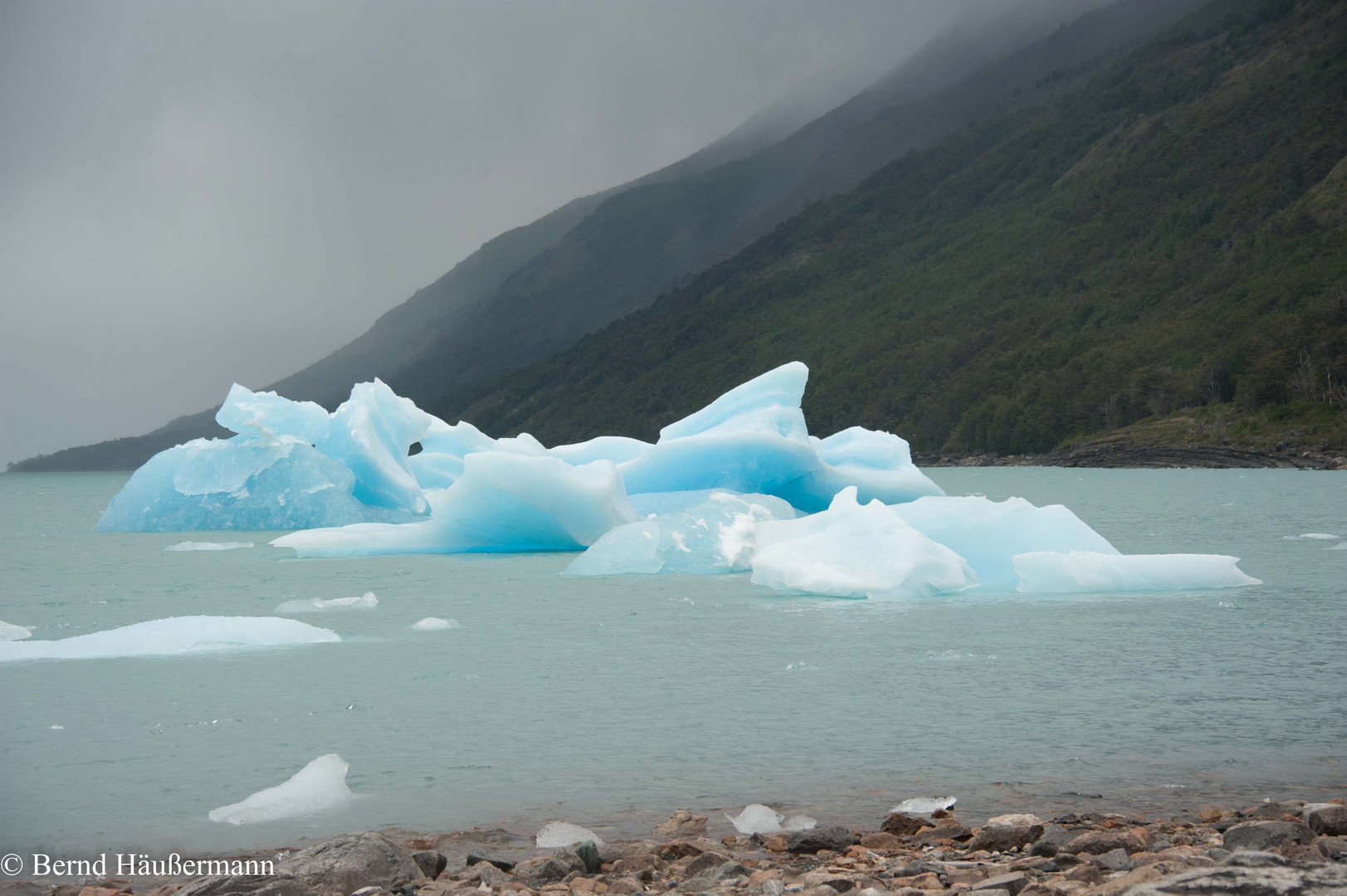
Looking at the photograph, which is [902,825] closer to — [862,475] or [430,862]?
[430,862]

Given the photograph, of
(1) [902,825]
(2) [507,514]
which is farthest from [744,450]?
(1) [902,825]

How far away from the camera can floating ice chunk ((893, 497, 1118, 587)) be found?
9680 mm

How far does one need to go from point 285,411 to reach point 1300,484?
27700 millimetres

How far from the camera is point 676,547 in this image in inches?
458

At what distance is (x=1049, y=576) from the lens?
8953mm

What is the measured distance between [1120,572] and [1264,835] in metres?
6.52

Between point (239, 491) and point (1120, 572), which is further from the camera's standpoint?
point (239, 491)

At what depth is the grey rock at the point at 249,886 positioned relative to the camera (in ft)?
8.61

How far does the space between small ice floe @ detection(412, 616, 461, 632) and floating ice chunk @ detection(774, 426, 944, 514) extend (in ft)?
28.6

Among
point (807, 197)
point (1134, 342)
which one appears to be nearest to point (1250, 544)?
point (1134, 342)

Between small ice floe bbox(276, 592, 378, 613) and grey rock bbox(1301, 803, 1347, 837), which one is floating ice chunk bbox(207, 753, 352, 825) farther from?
small ice floe bbox(276, 592, 378, 613)

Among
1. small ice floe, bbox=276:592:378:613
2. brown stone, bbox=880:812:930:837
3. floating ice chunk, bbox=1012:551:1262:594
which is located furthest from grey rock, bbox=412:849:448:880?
floating ice chunk, bbox=1012:551:1262:594

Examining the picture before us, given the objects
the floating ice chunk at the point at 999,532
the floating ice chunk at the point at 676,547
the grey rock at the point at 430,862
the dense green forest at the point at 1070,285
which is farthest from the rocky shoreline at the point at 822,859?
the dense green forest at the point at 1070,285

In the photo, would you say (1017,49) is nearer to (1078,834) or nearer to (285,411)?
(285,411)
